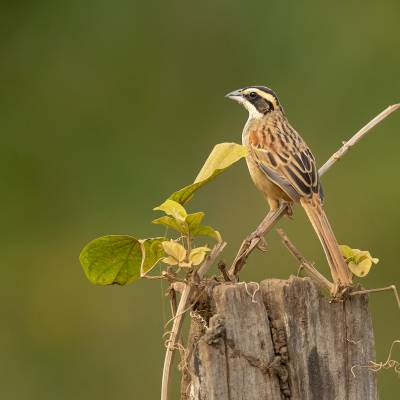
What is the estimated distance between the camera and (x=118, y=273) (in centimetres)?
368

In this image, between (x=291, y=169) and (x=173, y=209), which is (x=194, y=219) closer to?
(x=173, y=209)

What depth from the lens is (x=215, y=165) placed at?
11.7 feet

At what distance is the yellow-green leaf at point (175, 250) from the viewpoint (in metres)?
3.41

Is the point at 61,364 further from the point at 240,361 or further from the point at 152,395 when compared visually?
the point at 240,361

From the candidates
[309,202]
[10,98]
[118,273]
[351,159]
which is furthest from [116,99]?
[118,273]

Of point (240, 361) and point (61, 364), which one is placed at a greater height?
point (61, 364)

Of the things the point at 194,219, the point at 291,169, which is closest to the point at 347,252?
the point at 194,219

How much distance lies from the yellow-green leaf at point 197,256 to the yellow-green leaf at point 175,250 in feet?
0.08

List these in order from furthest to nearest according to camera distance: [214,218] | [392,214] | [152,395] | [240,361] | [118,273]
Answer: [392,214] → [214,218] → [152,395] → [118,273] → [240,361]

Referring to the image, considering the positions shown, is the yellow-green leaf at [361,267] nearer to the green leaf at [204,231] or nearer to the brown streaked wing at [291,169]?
the green leaf at [204,231]

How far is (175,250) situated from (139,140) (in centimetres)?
873

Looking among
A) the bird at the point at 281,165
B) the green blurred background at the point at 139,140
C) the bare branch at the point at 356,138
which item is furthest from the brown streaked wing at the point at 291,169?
the green blurred background at the point at 139,140

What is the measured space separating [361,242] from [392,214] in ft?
2.52

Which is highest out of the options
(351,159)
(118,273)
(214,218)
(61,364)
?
(351,159)
